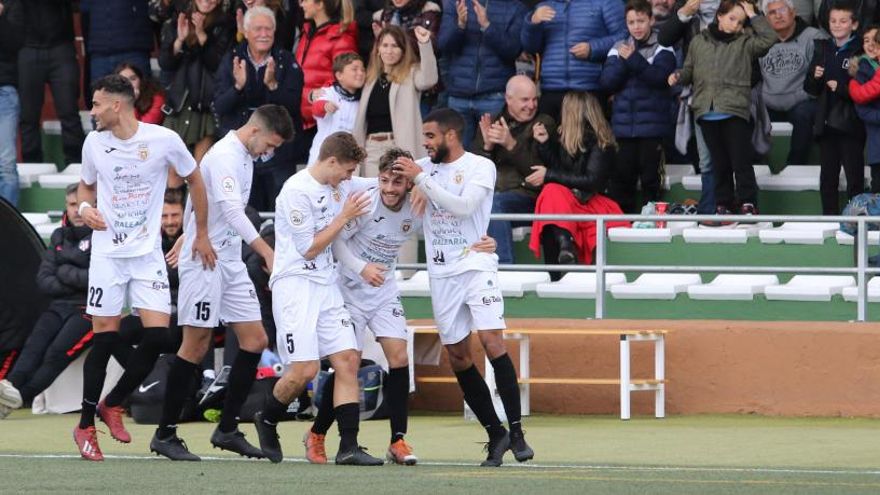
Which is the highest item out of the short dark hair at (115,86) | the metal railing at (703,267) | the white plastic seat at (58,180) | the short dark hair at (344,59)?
the short dark hair at (344,59)

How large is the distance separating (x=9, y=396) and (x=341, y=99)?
12.9 ft

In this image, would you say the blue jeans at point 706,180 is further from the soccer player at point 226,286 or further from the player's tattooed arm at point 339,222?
the player's tattooed arm at point 339,222

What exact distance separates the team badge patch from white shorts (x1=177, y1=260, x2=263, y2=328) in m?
0.47

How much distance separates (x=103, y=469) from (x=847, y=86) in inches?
302

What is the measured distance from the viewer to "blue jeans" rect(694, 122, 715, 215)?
16.5 meters

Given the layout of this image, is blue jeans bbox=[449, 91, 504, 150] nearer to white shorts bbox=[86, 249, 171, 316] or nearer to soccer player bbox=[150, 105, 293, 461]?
soccer player bbox=[150, 105, 293, 461]

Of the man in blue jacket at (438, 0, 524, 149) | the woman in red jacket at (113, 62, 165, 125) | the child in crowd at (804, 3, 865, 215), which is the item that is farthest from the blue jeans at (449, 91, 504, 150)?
the woman in red jacket at (113, 62, 165, 125)

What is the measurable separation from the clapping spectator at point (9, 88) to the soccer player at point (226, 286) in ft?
23.8

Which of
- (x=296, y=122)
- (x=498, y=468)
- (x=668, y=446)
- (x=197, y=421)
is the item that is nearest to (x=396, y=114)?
(x=296, y=122)

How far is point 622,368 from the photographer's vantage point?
14.9m

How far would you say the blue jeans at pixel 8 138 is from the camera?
18.6m

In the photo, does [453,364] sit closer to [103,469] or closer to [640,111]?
[103,469]

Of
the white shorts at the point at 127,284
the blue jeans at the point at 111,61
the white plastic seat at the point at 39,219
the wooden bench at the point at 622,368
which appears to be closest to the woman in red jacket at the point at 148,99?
the blue jeans at the point at 111,61

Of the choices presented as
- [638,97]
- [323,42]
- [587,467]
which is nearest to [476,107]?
[638,97]
